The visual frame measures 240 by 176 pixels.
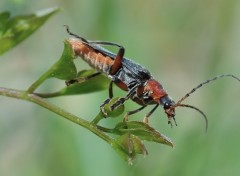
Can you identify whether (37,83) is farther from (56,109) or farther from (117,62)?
(117,62)

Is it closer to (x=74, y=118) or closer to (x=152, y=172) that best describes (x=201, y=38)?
(x=152, y=172)

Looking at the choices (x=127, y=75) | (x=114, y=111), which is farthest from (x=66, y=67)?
(x=127, y=75)

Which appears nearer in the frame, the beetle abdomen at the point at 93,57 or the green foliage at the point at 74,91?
the green foliage at the point at 74,91

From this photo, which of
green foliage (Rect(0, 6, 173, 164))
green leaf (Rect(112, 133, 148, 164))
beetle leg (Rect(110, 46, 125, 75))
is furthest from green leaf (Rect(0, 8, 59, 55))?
green leaf (Rect(112, 133, 148, 164))

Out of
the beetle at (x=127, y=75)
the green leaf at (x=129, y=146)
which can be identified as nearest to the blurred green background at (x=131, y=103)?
the green leaf at (x=129, y=146)

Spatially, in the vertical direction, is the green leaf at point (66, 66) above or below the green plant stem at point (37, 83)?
above

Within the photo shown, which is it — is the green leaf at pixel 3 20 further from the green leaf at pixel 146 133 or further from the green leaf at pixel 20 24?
the green leaf at pixel 146 133
